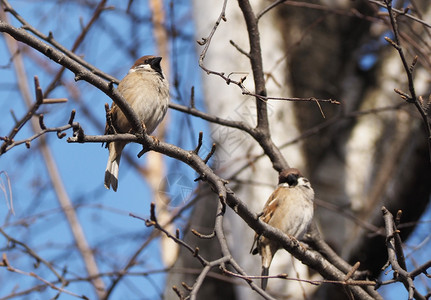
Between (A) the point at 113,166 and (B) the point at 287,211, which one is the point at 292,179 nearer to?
(B) the point at 287,211

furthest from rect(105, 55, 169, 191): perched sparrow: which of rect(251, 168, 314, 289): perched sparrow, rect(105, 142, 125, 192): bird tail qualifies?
rect(251, 168, 314, 289): perched sparrow

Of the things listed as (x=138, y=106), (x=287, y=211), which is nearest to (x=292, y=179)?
(x=287, y=211)

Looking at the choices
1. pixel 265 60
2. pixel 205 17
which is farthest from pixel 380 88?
pixel 205 17

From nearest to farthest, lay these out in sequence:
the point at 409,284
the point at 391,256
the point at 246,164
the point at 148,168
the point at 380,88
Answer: the point at 409,284
the point at 391,256
the point at 246,164
the point at 380,88
the point at 148,168

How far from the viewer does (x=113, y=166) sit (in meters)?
3.89

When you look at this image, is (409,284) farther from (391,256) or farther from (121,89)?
(121,89)

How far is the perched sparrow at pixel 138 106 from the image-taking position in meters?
3.88

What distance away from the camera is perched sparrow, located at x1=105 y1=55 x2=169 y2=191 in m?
3.88

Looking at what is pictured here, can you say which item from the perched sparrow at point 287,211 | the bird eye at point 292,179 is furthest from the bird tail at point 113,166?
the bird eye at point 292,179

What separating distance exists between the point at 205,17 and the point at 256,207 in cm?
180

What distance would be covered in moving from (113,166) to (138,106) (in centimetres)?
42

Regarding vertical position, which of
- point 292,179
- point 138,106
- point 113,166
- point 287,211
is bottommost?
point 287,211

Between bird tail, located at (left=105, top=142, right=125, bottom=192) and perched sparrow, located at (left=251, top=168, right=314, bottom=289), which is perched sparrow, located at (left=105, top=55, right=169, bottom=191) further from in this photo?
perched sparrow, located at (left=251, top=168, right=314, bottom=289)

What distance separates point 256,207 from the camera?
4801 mm
